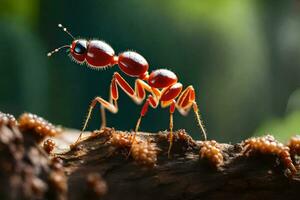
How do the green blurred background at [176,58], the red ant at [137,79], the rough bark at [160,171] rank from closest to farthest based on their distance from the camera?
the rough bark at [160,171] → the red ant at [137,79] → the green blurred background at [176,58]

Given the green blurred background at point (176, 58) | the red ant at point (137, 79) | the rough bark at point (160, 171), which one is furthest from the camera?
the green blurred background at point (176, 58)

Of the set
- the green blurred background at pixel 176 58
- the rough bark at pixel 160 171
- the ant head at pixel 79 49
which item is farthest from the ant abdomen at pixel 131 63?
the green blurred background at pixel 176 58

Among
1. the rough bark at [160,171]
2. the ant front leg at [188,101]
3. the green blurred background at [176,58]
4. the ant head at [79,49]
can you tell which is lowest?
the rough bark at [160,171]

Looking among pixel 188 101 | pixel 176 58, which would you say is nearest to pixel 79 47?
pixel 188 101

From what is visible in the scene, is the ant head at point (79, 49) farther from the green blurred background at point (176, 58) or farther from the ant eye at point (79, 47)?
the green blurred background at point (176, 58)

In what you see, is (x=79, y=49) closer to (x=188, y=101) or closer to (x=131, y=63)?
(x=131, y=63)

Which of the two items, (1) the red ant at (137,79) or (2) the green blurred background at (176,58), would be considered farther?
(2) the green blurred background at (176,58)
